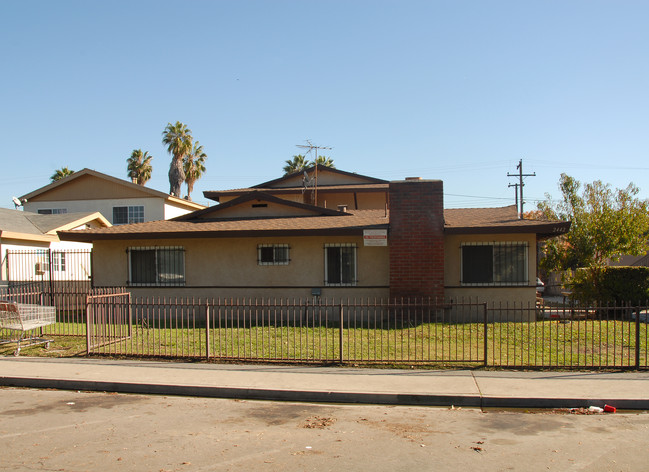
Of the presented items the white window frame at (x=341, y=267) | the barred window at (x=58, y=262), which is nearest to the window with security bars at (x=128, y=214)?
the barred window at (x=58, y=262)

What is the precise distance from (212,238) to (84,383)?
8.84m

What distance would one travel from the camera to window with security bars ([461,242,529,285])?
17.1 meters

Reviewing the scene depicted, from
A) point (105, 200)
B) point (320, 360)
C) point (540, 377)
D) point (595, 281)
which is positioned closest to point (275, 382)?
point (320, 360)

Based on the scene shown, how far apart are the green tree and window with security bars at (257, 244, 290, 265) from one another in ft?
52.2

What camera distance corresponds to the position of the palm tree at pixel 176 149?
51.4 metres

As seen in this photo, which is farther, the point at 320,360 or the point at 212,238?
the point at 212,238

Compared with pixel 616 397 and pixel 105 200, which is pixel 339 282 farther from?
pixel 105 200

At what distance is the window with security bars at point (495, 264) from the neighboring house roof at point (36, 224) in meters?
17.1

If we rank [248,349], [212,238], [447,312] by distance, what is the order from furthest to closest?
[212,238] → [447,312] → [248,349]

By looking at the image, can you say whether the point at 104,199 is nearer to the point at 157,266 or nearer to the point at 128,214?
the point at 128,214

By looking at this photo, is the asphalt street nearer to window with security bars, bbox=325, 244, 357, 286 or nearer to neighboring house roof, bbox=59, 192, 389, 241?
neighboring house roof, bbox=59, 192, 389, 241

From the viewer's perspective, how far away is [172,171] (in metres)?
51.8

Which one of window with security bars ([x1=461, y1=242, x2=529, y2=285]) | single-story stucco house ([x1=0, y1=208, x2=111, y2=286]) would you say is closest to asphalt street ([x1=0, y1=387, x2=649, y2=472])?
window with security bars ([x1=461, y1=242, x2=529, y2=285])

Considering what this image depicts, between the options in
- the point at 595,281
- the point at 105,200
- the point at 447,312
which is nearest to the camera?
the point at 447,312
